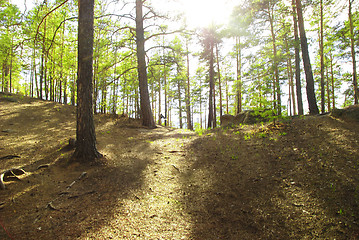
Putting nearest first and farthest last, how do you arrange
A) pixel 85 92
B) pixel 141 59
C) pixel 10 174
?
pixel 10 174
pixel 85 92
pixel 141 59

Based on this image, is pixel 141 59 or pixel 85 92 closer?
pixel 85 92

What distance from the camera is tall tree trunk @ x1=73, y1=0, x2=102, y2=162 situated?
209 inches

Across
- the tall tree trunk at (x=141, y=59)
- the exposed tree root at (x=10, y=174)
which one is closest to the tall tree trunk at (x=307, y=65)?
the tall tree trunk at (x=141, y=59)

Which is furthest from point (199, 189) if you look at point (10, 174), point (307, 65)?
point (307, 65)

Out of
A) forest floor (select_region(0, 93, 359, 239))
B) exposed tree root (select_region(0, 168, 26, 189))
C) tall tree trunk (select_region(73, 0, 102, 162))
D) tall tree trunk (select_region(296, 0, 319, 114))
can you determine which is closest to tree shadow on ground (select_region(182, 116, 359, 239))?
forest floor (select_region(0, 93, 359, 239))

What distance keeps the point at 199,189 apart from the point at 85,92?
471 cm

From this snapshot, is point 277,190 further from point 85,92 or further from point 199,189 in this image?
point 85,92

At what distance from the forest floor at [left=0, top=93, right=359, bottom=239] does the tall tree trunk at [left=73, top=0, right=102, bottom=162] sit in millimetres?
542

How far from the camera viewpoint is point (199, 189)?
4.07 m

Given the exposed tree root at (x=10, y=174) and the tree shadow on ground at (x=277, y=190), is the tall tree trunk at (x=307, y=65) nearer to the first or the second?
the tree shadow on ground at (x=277, y=190)

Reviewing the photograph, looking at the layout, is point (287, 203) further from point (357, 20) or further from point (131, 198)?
point (357, 20)

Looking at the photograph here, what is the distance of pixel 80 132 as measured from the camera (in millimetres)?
5340

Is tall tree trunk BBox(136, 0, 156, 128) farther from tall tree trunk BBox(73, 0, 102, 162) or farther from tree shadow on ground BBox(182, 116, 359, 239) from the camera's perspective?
tree shadow on ground BBox(182, 116, 359, 239)

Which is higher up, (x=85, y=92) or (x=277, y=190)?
(x=85, y=92)
